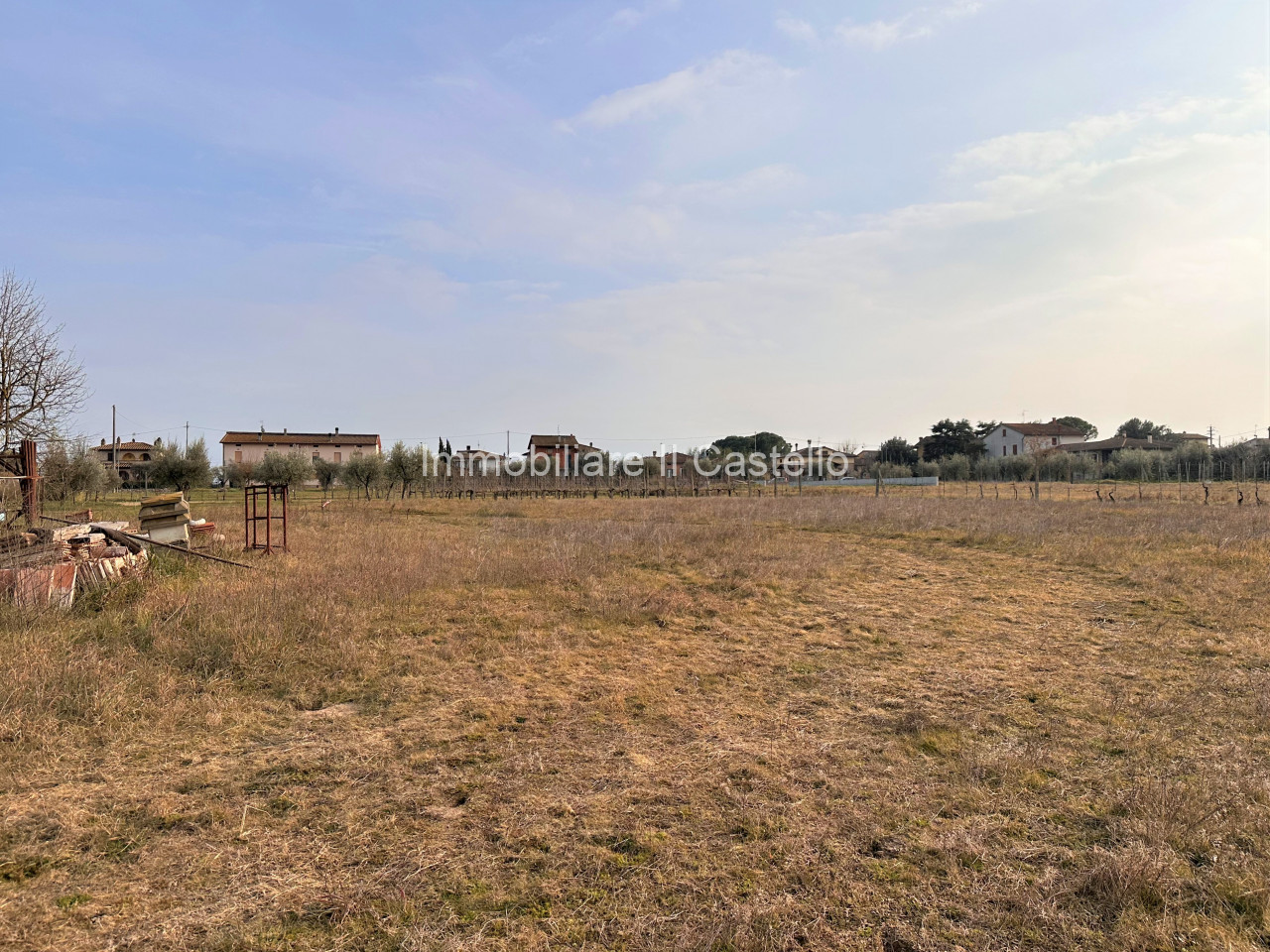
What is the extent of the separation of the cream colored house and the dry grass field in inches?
3152

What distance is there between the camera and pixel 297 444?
8212 centimetres

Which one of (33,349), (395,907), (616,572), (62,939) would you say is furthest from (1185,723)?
(33,349)

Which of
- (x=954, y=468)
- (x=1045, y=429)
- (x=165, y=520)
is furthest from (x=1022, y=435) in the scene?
(x=165, y=520)

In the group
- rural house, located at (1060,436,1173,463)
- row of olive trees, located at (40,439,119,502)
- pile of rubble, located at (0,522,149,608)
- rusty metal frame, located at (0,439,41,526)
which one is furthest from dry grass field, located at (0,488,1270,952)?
rural house, located at (1060,436,1173,463)

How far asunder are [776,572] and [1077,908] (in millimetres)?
8147

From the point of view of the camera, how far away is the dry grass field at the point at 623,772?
254cm

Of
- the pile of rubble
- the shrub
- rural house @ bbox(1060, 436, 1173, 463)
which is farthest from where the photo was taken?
rural house @ bbox(1060, 436, 1173, 463)

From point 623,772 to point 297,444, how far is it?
294ft

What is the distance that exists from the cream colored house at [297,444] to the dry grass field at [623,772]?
80059 millimetres

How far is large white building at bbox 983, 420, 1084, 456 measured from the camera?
259 ft

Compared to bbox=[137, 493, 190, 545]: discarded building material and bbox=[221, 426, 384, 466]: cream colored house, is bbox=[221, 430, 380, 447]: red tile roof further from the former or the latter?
bbox=[137, 493, 190, 545]: discarded building material

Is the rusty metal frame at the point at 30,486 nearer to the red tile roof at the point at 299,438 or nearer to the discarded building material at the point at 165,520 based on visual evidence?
the discarded building material at the point at 165,520

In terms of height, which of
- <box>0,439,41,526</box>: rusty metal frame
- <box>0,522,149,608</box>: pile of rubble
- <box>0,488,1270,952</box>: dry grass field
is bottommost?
<box>0,488,1270,952</box>: dry grass field

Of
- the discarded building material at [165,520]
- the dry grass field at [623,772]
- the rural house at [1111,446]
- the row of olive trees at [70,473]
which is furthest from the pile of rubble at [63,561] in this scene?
the rural house at [1111,446]
